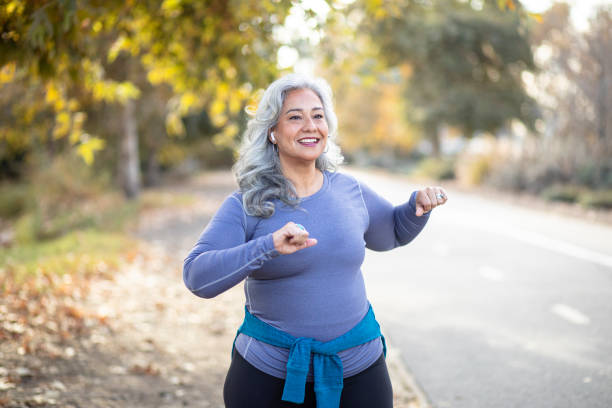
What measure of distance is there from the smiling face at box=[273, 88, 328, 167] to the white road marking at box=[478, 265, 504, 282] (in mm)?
5615

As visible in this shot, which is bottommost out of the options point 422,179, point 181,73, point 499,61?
point 422,179

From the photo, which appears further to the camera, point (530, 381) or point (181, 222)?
point (181, 222)

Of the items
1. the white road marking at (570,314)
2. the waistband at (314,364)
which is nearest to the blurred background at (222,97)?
the waistband at (314,364)

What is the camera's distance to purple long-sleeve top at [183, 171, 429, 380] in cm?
218

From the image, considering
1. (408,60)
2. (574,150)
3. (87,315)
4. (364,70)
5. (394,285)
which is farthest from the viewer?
(408,60)

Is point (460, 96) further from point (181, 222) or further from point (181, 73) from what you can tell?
point (181, 73)

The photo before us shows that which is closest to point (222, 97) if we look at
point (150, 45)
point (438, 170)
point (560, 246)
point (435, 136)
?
point (150, 45)

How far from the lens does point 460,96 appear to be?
2773cm

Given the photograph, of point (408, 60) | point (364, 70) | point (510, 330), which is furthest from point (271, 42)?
point (408, 60)

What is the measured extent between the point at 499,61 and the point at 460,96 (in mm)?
3442

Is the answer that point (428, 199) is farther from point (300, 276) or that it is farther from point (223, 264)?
point (223, 264)

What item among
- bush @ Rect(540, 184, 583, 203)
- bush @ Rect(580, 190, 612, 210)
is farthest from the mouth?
bush @ Rect(540, 184, 583, 203)

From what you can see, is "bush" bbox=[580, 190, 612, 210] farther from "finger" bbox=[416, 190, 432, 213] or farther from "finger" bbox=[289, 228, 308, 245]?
"finger" bbox=[289, 228, 308, 245]

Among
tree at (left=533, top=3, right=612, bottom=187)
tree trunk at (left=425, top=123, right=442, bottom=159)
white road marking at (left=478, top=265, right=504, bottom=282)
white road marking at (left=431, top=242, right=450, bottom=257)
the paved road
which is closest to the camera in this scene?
the paved road
